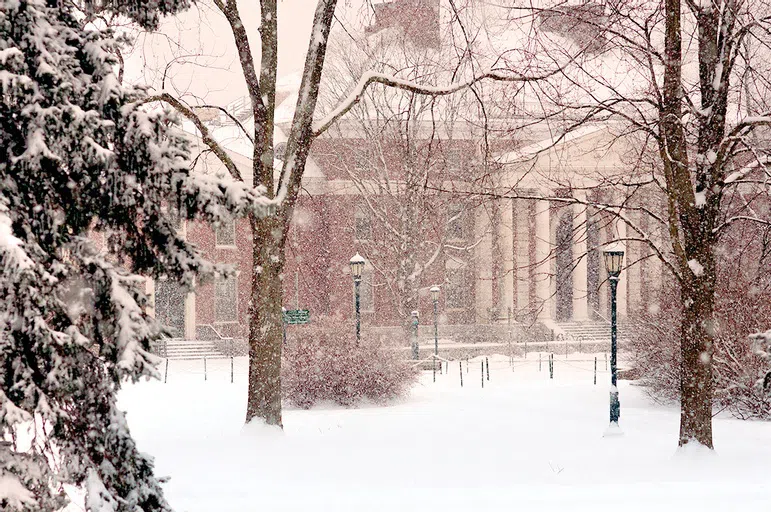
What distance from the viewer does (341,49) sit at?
3206 centimetres

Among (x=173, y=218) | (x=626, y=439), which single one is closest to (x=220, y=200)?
(x=173, y=218)

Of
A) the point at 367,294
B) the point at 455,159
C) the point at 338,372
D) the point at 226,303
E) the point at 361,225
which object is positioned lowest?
the point at 338,372

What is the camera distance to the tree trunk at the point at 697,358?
1124cm

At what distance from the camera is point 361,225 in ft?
136

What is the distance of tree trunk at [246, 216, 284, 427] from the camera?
12203 millimetres

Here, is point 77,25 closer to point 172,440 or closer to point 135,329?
point 135,329

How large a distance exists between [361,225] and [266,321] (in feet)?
96.0

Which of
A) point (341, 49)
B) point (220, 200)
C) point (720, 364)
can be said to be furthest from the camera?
point (341, 49)

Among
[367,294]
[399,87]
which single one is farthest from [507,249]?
[399,87]

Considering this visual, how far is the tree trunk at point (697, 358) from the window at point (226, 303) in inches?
1179

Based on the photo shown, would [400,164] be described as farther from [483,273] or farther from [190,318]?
[190,318]

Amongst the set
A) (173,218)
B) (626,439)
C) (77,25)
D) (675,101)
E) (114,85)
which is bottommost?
(626,439)

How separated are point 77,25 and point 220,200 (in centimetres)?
140

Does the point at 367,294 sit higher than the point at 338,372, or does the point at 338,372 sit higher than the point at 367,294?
the point at 367,294
